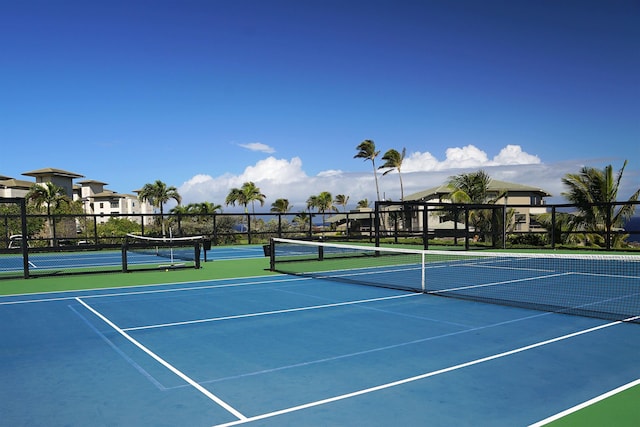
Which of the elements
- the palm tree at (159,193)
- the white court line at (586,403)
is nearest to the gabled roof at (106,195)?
the palm tree at (159,193)

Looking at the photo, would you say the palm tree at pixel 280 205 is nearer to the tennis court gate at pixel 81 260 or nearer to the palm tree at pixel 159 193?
the palm tree at pixel 159 193

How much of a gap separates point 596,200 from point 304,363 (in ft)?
77.1

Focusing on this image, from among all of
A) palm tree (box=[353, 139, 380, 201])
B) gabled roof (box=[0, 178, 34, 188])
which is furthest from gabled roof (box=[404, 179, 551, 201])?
gabled roof (box=[0, 178, 34, 188])

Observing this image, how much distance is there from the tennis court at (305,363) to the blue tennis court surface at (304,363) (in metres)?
0.02

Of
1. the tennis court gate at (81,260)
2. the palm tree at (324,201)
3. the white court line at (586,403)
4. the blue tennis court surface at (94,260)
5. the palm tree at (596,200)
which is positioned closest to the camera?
the white court line at (586,403)

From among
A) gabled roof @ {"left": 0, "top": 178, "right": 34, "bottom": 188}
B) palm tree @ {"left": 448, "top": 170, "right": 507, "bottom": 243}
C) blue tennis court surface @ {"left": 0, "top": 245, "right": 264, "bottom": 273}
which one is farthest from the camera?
gabled roof @ {"left": 0, "top": 178, "right": 34, "bottom": 188}

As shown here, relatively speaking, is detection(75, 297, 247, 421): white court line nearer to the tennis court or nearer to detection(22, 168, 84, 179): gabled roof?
the tennis court

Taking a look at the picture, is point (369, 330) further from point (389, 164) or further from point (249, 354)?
point (389, 164)

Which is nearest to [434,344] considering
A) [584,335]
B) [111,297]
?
[584,335]

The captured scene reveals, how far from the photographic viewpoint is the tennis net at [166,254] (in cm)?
1723

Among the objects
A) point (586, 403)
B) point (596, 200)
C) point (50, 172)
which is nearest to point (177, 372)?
point (586, 403)

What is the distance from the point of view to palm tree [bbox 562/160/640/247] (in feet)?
76.5

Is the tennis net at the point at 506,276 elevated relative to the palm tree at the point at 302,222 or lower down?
lower down

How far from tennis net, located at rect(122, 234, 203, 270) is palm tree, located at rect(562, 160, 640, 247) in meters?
17.5
